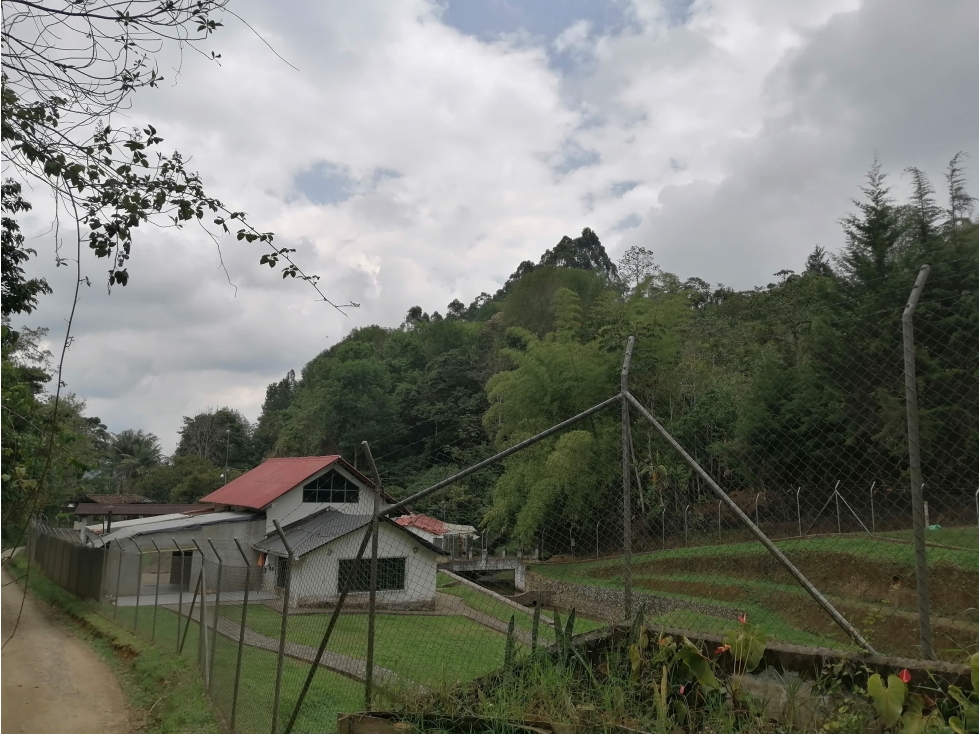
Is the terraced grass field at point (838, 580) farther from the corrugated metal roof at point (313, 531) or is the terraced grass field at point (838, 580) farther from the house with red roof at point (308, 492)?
the house with red roof at point (308, 492)

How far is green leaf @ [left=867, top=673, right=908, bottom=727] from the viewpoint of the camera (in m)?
2.79

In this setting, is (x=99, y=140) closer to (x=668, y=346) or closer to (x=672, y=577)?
(x=672, y=577)

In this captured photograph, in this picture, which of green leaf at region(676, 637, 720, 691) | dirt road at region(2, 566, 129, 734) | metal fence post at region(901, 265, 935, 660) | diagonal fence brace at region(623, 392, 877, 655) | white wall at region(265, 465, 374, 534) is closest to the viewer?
metal fence post at region(901, 265, 935, 660)

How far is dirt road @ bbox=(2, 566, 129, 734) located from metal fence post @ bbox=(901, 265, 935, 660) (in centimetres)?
754

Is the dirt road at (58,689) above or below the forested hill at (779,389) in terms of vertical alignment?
below

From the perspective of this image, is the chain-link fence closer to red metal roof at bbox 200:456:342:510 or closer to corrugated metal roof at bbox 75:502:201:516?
red metal roof at bbox 200:456:342:510

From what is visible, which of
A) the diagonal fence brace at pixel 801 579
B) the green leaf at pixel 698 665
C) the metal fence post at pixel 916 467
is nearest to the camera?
the metal fence post at pixel 916 467

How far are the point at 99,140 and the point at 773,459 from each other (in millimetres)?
3694

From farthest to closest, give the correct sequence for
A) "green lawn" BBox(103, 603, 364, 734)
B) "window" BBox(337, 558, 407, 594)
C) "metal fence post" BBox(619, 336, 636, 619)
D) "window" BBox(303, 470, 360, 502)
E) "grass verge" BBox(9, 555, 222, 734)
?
"window" BBox(303, 470, 360, 502)
"window" BBox(337, 558, 407, 594)
"grass verge" BBox(9, 555, 222, 734)
"green lawn" BBox(103, 603, 364, 734)
"metal fence post" BBox(619, 336, 636, 619)

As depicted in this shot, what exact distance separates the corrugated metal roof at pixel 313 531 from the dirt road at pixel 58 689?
264 inches

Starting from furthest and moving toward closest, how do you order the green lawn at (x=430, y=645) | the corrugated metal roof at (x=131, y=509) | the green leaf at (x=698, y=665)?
the corrugated metal roof at (x=131, y=509)
the green lawn at (x=430, y=645)
the green leaf at (x=698, y=665)

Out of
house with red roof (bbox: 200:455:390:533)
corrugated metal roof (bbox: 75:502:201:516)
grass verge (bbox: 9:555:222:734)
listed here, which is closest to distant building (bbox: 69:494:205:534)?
corrugated metal roof (bbox: 75:502:201:516)

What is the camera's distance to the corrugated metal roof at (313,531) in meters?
19.9

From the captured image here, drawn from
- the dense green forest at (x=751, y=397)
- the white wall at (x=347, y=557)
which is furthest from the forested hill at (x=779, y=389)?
the white wall at (x=347, y=557)
